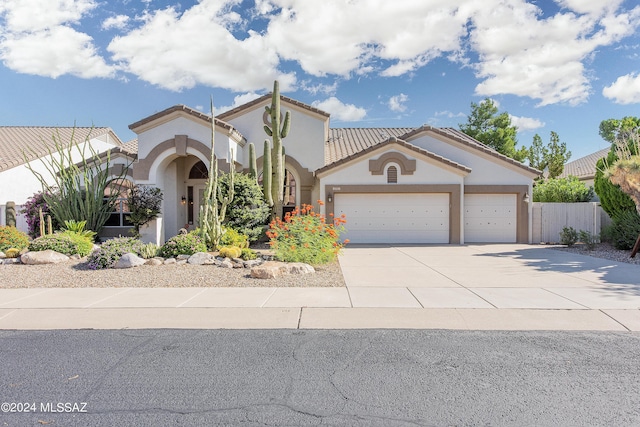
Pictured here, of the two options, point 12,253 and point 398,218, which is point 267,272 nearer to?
point 12,253

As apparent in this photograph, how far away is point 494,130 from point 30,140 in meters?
32.2

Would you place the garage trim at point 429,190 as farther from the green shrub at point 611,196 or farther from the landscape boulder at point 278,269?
the landscape boulder at point 278,269

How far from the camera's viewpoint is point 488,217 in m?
18.2

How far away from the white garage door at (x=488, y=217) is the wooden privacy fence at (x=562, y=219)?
107 cm

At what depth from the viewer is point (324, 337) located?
545cm

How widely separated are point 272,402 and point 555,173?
112ft

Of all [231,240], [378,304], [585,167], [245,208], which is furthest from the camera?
[585,167]

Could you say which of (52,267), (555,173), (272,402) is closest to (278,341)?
(272,402)

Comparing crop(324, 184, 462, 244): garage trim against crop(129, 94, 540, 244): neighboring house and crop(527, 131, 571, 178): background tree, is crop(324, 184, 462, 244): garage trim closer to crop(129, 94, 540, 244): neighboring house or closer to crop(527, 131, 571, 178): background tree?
crop(129, 94, 540, 244): neighboring house

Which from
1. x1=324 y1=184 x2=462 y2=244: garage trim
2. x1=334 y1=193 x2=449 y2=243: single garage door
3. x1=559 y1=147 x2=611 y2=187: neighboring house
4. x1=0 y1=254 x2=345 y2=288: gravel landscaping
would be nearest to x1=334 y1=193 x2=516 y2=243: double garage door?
x1=334 y1=193 x2=449 y2=243: single garage door

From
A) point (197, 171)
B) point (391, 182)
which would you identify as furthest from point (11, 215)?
point (391, 182)

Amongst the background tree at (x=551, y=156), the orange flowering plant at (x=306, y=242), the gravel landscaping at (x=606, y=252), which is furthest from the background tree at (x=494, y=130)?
the orange flowering plant at (x=306, y=242)

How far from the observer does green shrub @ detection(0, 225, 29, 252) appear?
12438 millimetres

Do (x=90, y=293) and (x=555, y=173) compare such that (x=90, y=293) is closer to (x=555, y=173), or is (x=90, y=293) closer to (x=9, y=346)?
(x=9, y=346)
